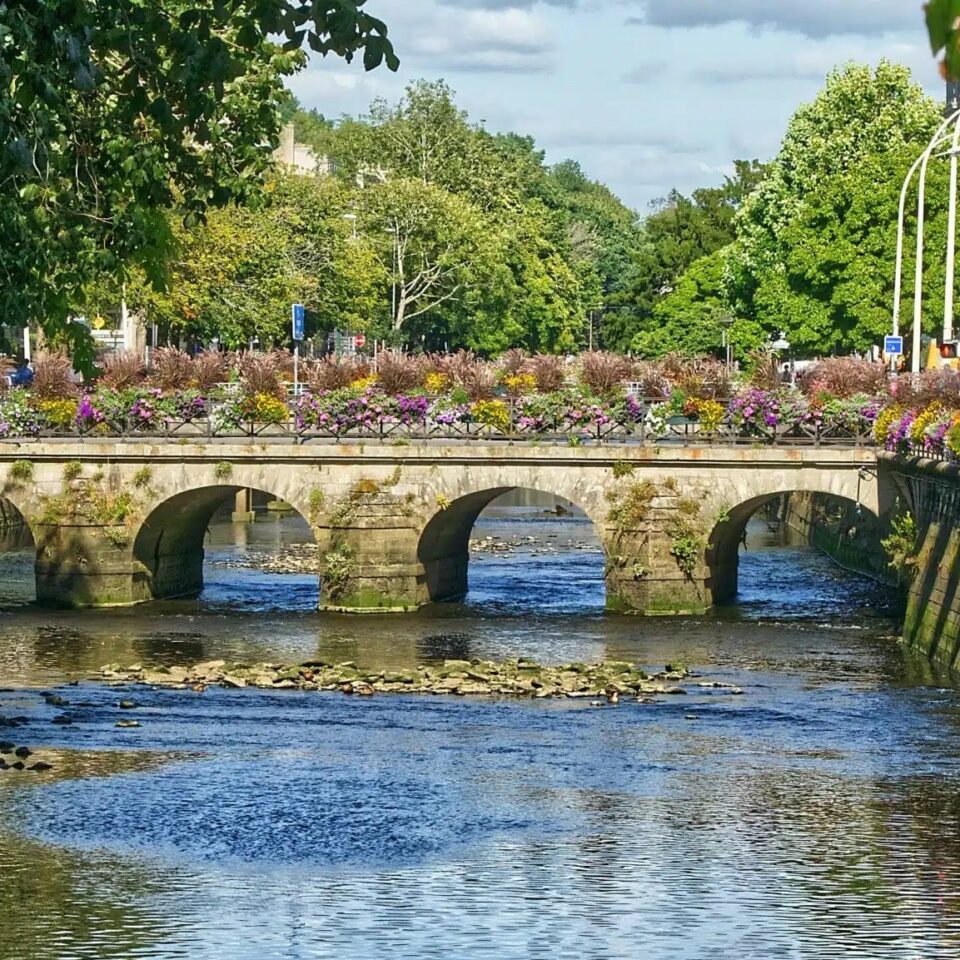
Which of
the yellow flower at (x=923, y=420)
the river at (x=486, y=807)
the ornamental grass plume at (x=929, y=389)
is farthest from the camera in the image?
the ornamental grass plume at (x=929, y=389)

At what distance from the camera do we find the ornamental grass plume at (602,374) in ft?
187

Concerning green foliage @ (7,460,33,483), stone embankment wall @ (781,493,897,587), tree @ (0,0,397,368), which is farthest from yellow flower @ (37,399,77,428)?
tree @ (0,0,397,368)

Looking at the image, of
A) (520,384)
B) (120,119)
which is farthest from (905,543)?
(120,119)

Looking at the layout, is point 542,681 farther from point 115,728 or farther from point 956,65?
point 956,65

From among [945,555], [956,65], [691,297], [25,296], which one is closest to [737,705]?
[945,555]

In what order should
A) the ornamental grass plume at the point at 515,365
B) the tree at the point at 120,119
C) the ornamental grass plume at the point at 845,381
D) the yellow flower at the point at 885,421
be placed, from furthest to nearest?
the ornamental grass plume at the point at 515,365 → the ornamental grass plume at the point at 845,381 → the yellow flower at the point at 885,421 → the tree at the point at 120,119

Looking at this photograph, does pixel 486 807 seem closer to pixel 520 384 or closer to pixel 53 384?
pixel 520 384

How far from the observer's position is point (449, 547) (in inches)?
2232

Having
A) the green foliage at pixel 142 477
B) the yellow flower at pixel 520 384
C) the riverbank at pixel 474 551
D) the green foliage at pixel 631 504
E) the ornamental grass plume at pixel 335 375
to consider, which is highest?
the ornamental grass plume at pixel 335 375

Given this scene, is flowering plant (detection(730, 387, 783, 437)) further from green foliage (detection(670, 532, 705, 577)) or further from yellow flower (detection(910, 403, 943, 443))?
yellow flower (detection(910, 403, 943, 443))

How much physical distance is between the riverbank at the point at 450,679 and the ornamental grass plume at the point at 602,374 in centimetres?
1412

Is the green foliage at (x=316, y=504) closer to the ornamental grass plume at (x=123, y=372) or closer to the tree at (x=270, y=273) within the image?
the ornamental grass plume at (x=123, y=372)

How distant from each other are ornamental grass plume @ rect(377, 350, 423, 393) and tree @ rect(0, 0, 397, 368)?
2349 centimetres

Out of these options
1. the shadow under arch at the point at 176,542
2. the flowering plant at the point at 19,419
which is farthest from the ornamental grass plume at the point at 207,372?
the flowering plant at the point at 19,419
